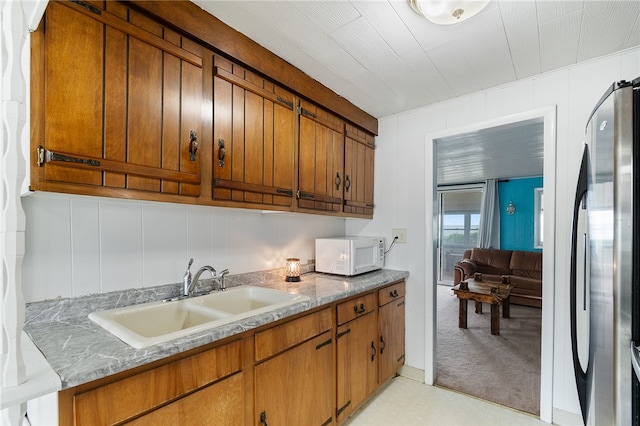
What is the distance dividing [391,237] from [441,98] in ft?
3.92

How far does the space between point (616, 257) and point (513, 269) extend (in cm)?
500

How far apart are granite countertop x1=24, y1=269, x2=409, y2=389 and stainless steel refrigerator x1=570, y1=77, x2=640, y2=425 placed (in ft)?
3.78

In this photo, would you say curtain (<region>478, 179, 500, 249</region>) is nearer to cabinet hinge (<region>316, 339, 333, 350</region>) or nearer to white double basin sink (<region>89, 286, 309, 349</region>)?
cabinet hinge (<region>316, 339, 333, 350</region>)

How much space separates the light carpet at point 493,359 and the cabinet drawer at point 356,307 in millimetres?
1008

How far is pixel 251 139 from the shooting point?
66.4 inches

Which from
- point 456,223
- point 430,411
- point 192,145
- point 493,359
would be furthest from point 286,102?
point 456,223

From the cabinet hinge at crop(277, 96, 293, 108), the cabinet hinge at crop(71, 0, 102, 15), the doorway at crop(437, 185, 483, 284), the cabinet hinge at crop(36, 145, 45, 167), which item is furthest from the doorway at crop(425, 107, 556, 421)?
the doorway at crop(437, 185, 483, 284)

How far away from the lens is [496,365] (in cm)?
282

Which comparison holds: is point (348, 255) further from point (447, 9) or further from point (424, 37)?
point (447, 9)

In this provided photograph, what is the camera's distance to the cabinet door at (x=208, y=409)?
40.6 inches

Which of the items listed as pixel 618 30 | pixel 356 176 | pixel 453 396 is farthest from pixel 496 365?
pixel 618 30

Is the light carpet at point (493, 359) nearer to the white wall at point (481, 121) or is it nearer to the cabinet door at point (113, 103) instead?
the white wall at point (481, 121)

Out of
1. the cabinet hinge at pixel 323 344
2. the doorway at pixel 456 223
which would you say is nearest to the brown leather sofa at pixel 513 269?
the doorway at pixel 456 223

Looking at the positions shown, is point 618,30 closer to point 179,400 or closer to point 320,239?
point 320,239
